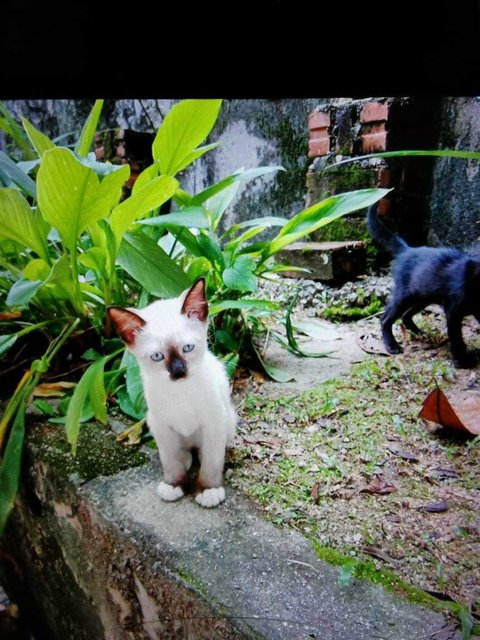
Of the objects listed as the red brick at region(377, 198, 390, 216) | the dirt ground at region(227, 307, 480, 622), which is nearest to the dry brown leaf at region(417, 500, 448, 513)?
→ the dirt ground at region(227, 307, 480, 622)

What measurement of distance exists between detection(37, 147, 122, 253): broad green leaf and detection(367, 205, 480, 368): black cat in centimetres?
139

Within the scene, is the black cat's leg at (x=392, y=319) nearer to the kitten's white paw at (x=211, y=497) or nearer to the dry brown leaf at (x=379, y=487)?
the dry brown leaf at (x=379, y=487)

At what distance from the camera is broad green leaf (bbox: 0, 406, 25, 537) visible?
3.93 feet

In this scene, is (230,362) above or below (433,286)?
→ below

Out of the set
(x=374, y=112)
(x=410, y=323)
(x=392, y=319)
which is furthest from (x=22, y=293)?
(x=374, y=112)

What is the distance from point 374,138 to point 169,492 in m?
2.32

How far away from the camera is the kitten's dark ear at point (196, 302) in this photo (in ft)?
3.33

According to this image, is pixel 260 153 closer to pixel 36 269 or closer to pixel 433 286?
pixel 433 286

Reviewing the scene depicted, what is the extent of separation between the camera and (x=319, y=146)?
285 centimetres

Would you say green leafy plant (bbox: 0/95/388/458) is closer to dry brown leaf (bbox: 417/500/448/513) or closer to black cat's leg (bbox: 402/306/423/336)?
black cat's leg (bbox: 402/306/423/336)

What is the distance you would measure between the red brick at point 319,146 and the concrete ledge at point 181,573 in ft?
7.64

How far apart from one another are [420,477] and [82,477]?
0.92 meters

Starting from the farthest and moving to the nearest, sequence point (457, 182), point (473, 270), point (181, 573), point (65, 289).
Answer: point (457, 182) < point (473, 270) < point (65, 289) < point (181, 573)

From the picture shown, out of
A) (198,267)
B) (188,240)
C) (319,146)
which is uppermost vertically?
(319,146)
